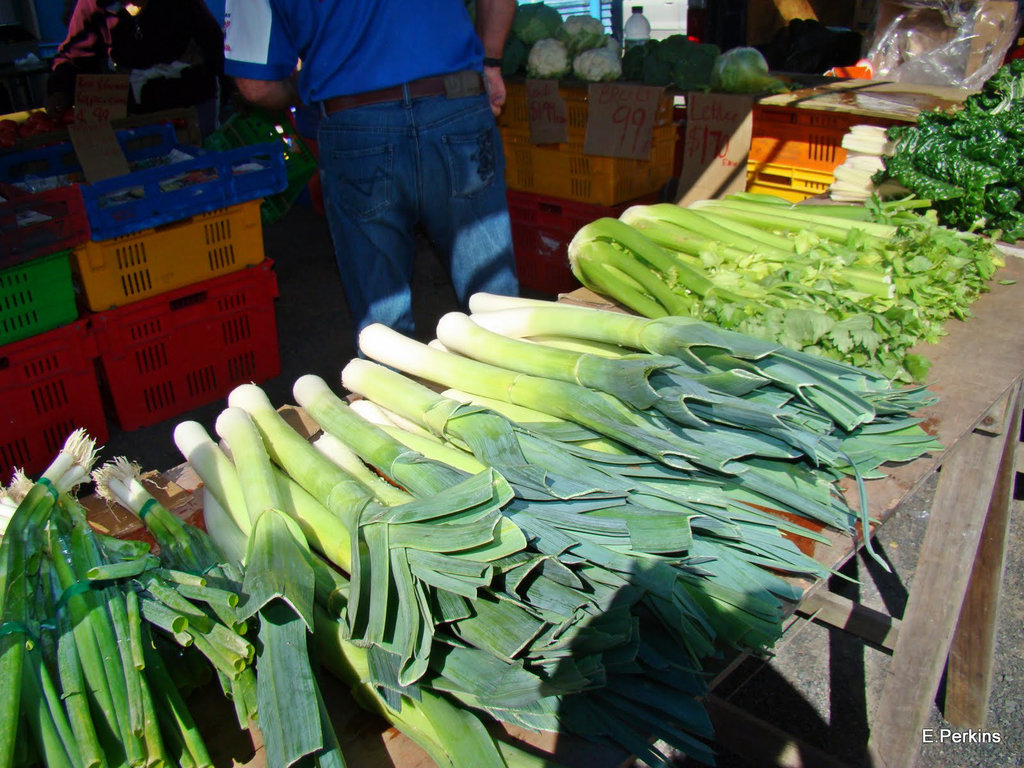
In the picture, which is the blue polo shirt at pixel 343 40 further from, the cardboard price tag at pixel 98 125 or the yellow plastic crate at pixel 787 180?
the yellow plastic crate at pixel 787 180

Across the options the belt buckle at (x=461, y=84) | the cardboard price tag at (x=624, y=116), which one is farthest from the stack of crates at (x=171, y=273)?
the cardboard price tag at (x=624, y=116)

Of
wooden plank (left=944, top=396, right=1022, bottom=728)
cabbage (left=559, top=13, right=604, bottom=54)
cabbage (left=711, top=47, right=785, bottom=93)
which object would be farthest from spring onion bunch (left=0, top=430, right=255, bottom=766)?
cabbage (left=559, top=13, right=604, bottom=54)

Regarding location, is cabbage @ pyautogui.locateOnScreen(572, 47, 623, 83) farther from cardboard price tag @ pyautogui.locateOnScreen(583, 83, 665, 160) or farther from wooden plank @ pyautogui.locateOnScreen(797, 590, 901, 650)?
wooden plank @ pyautogui.locateOnScreen(797, 590, 901, 650)

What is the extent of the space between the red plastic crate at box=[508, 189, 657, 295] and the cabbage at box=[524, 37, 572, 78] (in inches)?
29.2

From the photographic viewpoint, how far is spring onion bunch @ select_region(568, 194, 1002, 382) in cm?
194

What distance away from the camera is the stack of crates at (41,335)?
324cm

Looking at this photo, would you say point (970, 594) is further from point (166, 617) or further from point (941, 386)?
point (166, 617)

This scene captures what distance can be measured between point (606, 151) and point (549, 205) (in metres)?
0.62

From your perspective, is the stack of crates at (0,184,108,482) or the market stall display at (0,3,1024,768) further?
the stack of crates at (0,184,108,482)

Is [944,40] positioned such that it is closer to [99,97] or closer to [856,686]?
[856,686]

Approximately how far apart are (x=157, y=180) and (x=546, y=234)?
244cm

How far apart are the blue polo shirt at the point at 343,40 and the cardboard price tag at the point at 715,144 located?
6.25 ft

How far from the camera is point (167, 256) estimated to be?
3.75 meters

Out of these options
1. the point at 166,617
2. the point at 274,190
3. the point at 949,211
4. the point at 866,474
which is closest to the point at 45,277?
the point at 274,190
